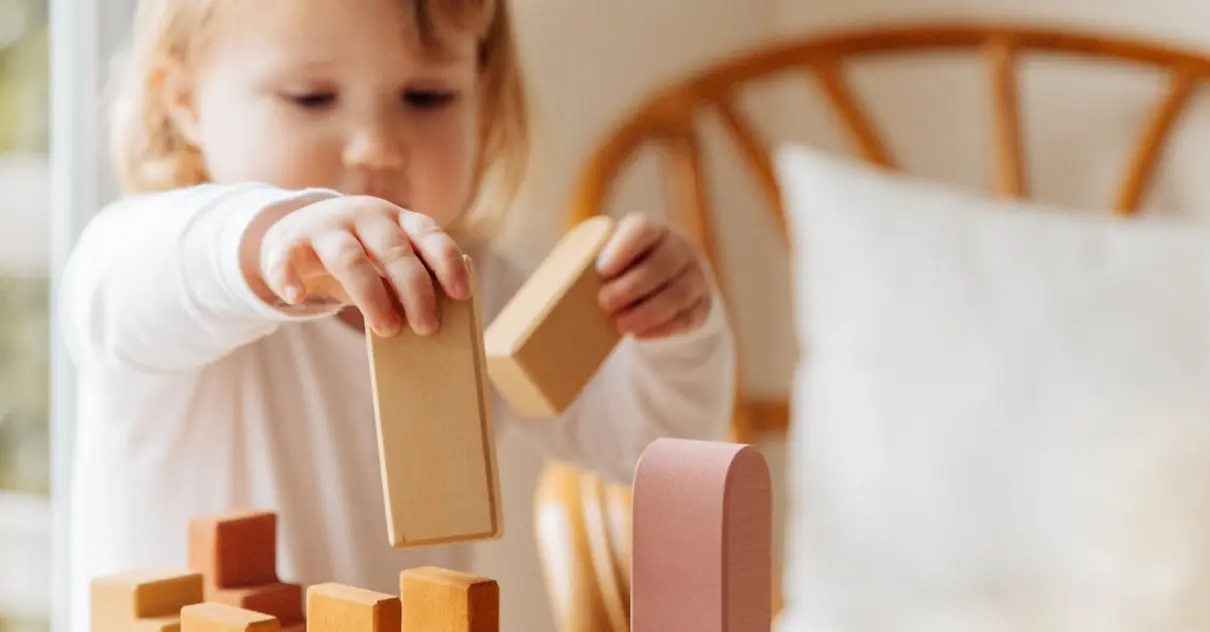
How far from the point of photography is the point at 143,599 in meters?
0.39

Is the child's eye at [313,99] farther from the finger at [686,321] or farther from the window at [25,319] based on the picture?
the window at [25,319]

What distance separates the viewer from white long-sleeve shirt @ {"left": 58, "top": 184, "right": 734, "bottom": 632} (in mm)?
475

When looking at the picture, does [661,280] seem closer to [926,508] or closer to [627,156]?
[926,508]

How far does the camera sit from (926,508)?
2.82 feet

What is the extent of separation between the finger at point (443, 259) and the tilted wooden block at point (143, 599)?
14cm

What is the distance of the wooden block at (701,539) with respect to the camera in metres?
0.34

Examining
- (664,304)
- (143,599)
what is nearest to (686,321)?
(664,304)

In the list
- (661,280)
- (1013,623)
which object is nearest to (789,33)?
(1013,623)

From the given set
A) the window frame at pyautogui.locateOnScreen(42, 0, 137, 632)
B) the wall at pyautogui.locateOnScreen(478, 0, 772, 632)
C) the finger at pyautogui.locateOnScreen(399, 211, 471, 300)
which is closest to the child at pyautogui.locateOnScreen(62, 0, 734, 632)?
the finger at pyautogui.locateOnScreen(399, 211, 471, 300)

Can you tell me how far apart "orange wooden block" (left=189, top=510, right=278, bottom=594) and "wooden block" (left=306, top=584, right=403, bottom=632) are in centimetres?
7

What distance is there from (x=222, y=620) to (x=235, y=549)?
0.22 feet

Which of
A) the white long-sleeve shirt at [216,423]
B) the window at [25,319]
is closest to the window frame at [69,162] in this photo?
the window at [25,319]

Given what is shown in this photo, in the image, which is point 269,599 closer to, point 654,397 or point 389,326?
point 389,326

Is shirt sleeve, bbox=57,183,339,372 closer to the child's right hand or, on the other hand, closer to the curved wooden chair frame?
the child's right hand
